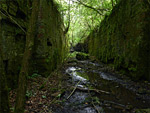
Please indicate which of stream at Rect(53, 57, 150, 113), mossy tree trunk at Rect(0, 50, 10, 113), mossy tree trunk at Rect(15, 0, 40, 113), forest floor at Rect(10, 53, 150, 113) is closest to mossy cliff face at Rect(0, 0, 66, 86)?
mossy tree trunk at Rect(15, 0, 40, 113)

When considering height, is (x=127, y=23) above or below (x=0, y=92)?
above

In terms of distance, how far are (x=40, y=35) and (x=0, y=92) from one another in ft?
13.7

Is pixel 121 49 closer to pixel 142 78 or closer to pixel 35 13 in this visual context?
pixel 142 78

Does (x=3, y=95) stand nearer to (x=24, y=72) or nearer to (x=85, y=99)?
(x=24, y=72)

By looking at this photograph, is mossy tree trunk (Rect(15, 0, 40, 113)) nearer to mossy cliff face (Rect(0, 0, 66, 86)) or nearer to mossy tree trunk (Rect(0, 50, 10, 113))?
mossy tree trunk (Rect(0, 50, 10, 113))

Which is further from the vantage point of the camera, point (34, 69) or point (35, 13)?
point (34, 69)

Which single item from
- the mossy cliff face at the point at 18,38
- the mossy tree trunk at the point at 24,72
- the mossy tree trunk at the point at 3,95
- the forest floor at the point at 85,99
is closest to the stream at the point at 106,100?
the forest floor at the point at 85,99

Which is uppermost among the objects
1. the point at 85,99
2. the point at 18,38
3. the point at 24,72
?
the point at 18,38

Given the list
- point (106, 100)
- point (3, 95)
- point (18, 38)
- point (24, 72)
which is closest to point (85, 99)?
point (106, 100)

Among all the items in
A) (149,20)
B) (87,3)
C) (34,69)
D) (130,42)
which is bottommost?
(34,69)

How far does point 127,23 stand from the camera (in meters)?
6.73

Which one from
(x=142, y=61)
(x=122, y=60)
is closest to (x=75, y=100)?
(x=142, y=61)

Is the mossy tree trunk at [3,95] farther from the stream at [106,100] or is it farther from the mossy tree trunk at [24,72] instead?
the stream at [106,100]

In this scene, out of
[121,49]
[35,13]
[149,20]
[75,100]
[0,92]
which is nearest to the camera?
[0,92]
